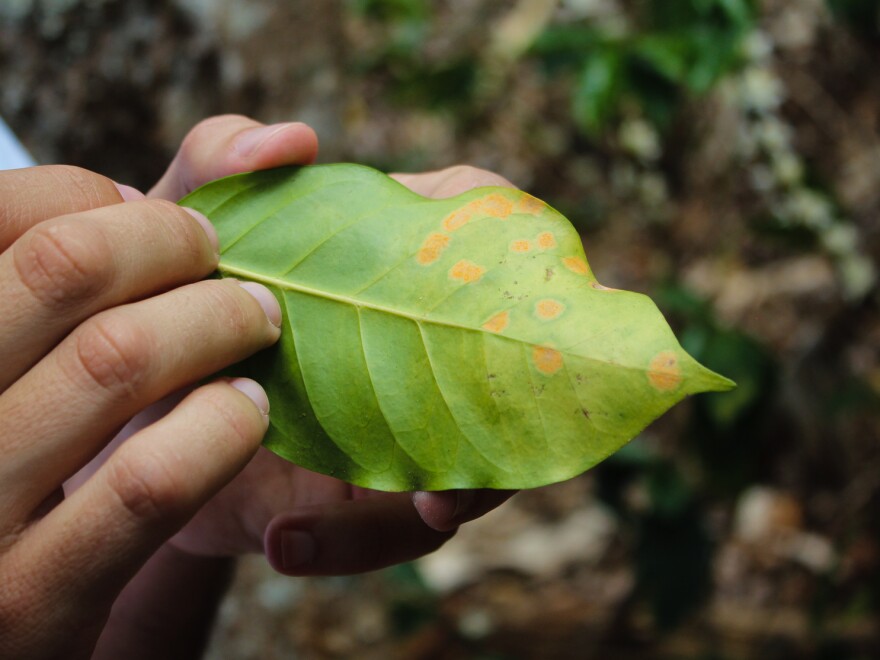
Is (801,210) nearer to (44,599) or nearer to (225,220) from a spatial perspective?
(225,220)

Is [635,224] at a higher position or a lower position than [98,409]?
lower

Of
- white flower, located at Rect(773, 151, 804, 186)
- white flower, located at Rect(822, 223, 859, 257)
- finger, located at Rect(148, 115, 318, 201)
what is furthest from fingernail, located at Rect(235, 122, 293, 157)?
white flower, located at Rect(822, 223, 859, 257)

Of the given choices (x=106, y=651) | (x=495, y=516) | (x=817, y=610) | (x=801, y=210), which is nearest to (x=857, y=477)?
(x=817, y=610)

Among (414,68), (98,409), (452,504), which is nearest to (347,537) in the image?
(452,504)

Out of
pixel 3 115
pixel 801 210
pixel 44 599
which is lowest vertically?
pixel 801 210

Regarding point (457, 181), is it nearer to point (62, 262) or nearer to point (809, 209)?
point (62, 262)

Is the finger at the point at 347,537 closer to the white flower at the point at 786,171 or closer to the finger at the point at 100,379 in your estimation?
the finger at the point at 100,379

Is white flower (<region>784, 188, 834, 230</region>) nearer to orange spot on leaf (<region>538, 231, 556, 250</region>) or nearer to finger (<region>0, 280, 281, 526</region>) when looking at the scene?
orange spot on leaf (<region>538, 231, 556, 250</region>)
